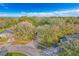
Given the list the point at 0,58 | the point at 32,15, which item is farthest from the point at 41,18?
the point at 0,58

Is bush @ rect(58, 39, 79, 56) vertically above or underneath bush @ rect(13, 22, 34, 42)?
underneath

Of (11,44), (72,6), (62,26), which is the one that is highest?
(72,6)

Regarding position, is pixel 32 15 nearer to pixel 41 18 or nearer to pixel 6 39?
pixel 41 18

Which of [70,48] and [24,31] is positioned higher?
[24,31]

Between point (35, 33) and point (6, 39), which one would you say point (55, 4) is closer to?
point (35, 33)

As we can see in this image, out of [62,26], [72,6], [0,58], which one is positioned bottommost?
[0,58]

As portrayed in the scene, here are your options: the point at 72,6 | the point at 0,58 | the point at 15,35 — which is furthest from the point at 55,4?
the point at 0,58

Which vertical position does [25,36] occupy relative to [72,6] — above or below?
below

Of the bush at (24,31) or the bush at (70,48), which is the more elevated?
the bush at (24,31)

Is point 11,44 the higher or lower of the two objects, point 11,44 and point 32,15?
the lower
